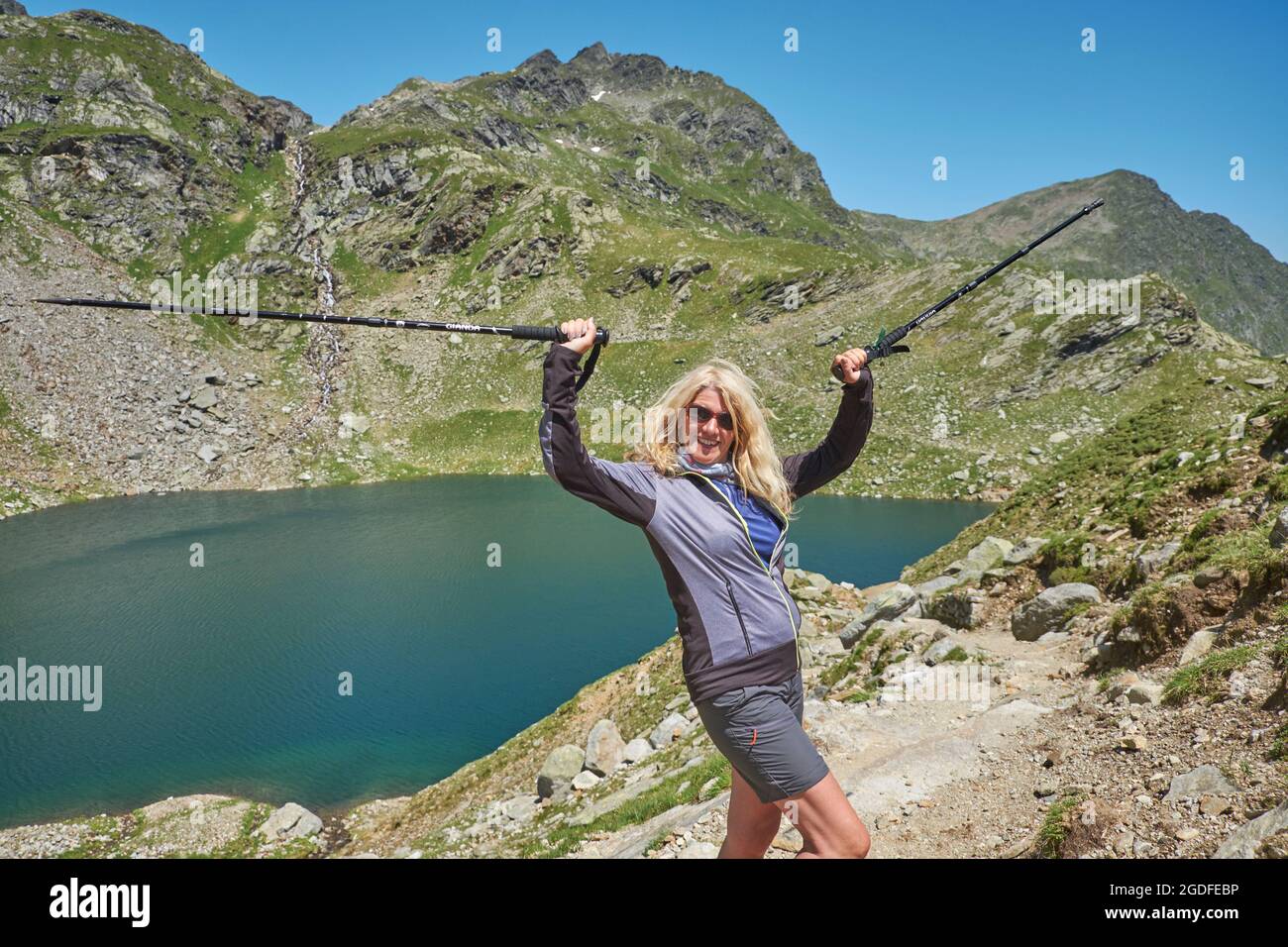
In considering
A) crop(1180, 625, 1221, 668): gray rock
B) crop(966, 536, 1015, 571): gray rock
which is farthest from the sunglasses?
crop(966, 536, 1015, 571): gray rock

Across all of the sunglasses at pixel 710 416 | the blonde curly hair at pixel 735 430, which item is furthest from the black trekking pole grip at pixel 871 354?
the sunglasses at pixel 710 416

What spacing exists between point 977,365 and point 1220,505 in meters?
71.4

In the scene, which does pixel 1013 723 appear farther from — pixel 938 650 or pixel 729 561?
pixel 729 561

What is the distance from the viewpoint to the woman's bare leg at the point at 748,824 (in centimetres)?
449

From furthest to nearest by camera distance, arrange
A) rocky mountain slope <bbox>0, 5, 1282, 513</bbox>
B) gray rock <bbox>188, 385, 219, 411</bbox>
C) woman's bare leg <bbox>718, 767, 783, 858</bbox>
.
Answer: gray rock <bbox>188, 385, 219, 411</bbox> → rocky mountain slope <bbox>0, 5, 1282, 513</bbox> → woman's bare leg <bbox>718, 767, 783, 858</bbox>

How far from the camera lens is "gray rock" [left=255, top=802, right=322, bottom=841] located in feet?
56.1

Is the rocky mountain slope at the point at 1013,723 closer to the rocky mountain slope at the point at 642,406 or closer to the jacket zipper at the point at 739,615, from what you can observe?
the rocky mountain slope at the point at 642,406

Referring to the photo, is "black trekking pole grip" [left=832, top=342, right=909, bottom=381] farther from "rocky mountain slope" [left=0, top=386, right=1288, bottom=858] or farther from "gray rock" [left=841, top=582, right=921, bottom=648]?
"gray rock" [left=841, top=582, right=921, bottom=648]

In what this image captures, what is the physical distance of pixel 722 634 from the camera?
4.15m

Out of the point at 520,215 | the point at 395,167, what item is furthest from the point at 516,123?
the point at 520,215

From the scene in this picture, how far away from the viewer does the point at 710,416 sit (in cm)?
477

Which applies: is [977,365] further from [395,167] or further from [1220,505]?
[395,167]

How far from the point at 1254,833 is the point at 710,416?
4.73 m

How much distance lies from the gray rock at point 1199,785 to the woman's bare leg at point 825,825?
3.80 m
